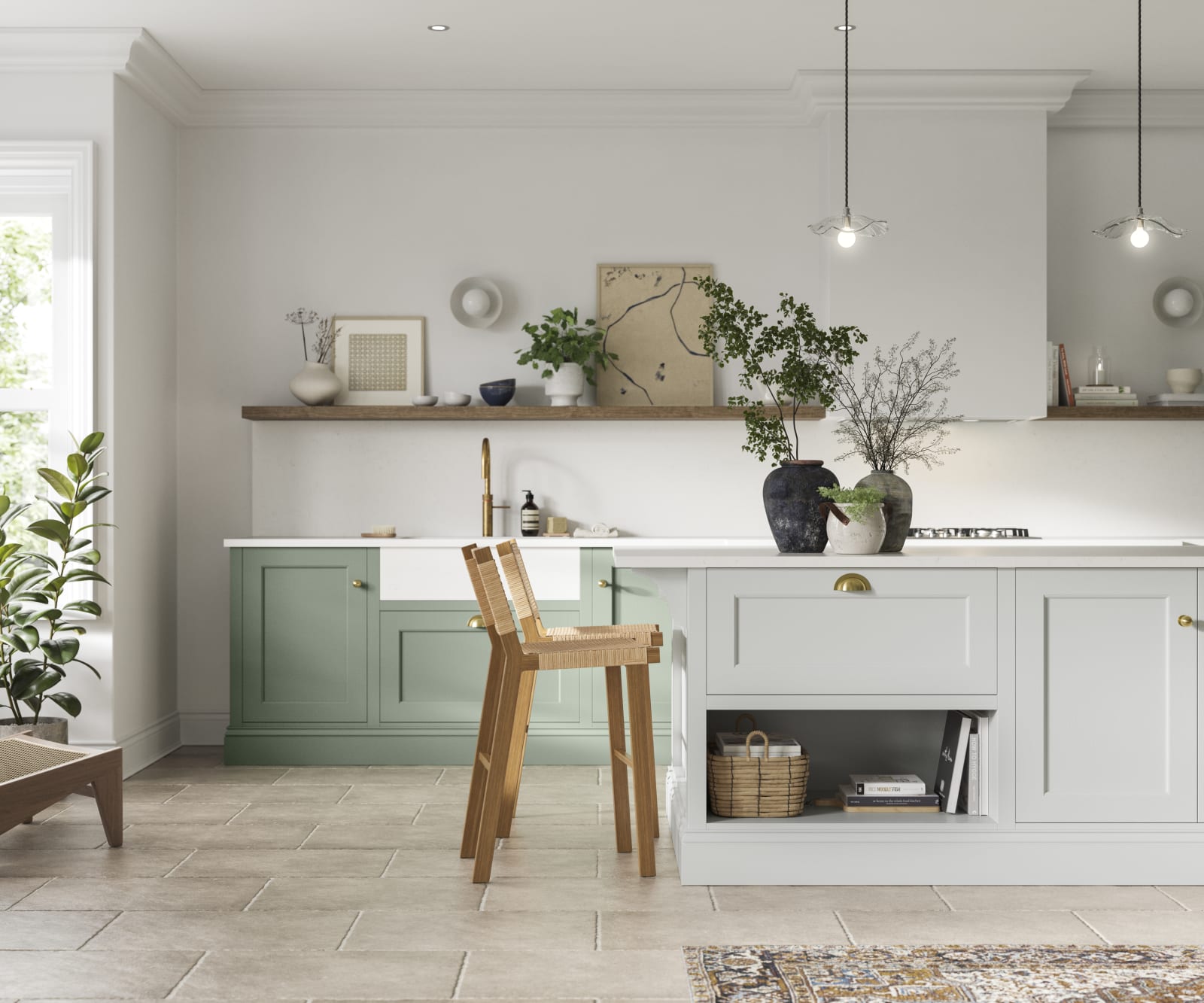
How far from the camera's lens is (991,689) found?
10.6 ft

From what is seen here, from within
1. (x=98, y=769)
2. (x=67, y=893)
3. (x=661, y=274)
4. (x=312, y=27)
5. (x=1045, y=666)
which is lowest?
(x=67, y=893)

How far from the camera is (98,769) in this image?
3580 mm

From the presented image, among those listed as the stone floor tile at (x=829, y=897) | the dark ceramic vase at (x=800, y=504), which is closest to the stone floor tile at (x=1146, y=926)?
the stone floor tile at (x=829, y=897)

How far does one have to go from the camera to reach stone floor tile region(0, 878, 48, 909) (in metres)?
3.14

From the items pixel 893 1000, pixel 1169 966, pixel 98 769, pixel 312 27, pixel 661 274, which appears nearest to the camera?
pixel 893 1000

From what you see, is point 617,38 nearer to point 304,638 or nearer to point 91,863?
point 304,638

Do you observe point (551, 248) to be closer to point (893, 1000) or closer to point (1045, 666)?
point (1045, 666)

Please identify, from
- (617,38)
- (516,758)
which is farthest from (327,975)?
(617,38)

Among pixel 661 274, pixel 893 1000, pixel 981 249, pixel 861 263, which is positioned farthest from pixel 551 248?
pixel 893 1000

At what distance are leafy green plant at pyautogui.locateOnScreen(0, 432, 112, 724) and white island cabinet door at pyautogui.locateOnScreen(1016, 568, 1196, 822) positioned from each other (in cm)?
320

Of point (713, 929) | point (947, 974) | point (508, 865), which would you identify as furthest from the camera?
point (508, 865)

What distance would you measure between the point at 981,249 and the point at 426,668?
2.98 metres

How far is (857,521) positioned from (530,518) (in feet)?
6.88

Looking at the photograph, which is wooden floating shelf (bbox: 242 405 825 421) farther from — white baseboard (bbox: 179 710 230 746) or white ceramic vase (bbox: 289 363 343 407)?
white baseboard (bbox: 179 710 230 746)
